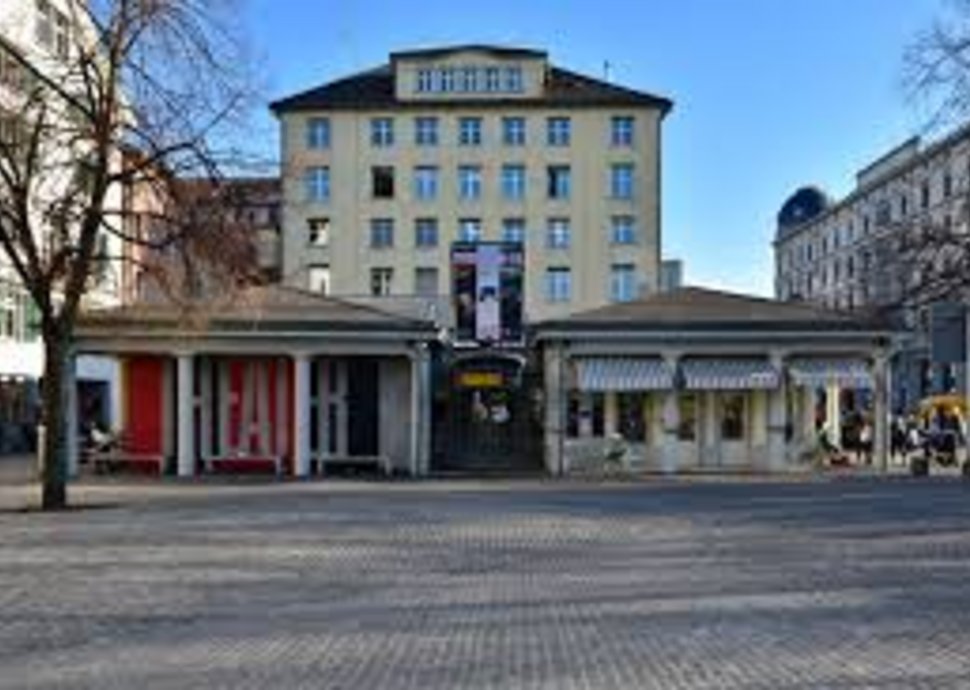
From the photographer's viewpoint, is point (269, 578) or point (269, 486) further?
point (269, 486)

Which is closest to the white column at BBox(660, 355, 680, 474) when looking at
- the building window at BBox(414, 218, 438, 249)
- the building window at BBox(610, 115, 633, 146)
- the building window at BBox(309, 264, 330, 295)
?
the building window at BBox(309, 264, 330, 295)

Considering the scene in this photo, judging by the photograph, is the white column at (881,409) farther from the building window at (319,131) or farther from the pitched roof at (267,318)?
the building window at (319,131)

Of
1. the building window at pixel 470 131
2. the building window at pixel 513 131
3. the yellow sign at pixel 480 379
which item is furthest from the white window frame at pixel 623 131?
the yellow sign at pixel 480 379

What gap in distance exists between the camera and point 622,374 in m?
50.2

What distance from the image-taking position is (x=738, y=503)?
34.8 metres

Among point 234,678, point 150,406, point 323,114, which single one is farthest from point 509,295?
point 323,114

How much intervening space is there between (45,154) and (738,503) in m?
13.9

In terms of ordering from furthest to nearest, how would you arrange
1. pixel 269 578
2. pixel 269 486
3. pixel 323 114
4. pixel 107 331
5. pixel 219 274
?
pixel 323 114
pixel 107 331
pixel 269 486
pixel 219 274
pixel 269 578

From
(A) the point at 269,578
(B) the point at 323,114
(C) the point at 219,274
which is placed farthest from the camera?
(B) the point at 323,114

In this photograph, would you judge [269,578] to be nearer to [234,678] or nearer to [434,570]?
[434,570]

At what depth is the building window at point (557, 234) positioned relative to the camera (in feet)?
348

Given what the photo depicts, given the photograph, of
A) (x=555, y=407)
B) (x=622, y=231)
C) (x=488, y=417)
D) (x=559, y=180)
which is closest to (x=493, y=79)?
(x=559, y=180)

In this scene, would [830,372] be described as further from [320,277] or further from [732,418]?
[320,277]

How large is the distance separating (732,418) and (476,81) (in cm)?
5650
